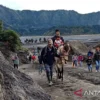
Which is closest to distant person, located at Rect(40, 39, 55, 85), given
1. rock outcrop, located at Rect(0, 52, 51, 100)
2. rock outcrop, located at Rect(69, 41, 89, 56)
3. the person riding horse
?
the person riding horse

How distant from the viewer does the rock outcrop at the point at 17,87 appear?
7.70 meters

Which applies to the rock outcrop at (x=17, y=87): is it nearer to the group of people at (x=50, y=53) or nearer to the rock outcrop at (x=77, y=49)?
the group of people at (x=50, y=53)

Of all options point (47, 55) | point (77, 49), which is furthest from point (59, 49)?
point (77, 49)

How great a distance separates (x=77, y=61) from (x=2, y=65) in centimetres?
1946

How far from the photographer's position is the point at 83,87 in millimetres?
11250

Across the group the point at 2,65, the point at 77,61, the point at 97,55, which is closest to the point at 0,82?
the point at 2,65

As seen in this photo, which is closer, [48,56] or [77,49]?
[48,56]

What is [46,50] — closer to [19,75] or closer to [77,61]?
[19,75]

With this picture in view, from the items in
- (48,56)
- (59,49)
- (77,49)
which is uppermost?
(59,49)

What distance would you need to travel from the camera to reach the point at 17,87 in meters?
8.34

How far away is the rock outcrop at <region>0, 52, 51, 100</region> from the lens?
770 cm

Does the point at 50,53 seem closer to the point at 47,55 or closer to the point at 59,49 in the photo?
the point at 47,55

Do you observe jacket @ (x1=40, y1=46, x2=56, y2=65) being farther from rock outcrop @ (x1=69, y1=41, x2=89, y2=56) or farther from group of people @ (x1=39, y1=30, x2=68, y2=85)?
rock outcrop @ (x1=69, y1=41, x2=89, y2=56)

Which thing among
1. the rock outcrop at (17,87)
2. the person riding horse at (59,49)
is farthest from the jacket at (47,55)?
the rock outcrop at (17,87)
